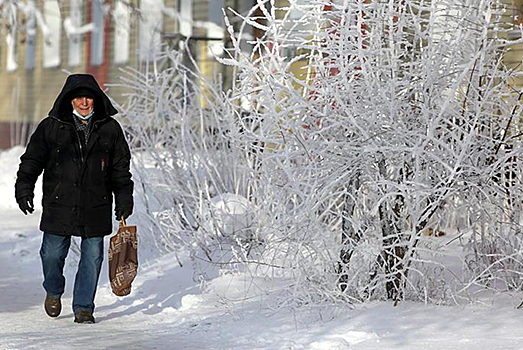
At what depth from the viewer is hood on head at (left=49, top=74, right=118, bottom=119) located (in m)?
8.79

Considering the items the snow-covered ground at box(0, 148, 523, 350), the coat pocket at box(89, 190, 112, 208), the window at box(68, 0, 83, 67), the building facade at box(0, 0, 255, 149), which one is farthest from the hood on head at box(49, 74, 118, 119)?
the window at box(68, 0, 83, 67)

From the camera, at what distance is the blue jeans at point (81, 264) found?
884 cm

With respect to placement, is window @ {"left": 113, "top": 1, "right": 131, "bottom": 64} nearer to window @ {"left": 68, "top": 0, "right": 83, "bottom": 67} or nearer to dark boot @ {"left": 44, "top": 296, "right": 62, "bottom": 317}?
window @ {"left": 68, "top": 0, "right": 83, "bottom": 67}

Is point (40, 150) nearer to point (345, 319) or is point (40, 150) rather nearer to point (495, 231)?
point (345, 319)

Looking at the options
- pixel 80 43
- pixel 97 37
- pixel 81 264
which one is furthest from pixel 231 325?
pixel 80 43

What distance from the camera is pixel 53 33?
34.7 m

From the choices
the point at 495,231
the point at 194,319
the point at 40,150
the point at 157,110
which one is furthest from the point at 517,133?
the point at 157,110

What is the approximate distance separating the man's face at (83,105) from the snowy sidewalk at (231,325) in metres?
1.36

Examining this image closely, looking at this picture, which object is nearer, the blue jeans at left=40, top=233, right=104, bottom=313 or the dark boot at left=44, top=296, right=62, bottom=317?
the blue jeans at left=40, top=233, right=104, bottom=313

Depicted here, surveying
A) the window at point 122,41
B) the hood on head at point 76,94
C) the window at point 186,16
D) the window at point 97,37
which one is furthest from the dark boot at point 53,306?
the window at point 97,37

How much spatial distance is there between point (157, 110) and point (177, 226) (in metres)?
1.32

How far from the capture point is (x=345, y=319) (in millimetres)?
7887

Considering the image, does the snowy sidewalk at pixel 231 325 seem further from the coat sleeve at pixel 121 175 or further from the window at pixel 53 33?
the window at pixel 53 33

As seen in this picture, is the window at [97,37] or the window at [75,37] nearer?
the window at [97,37]
